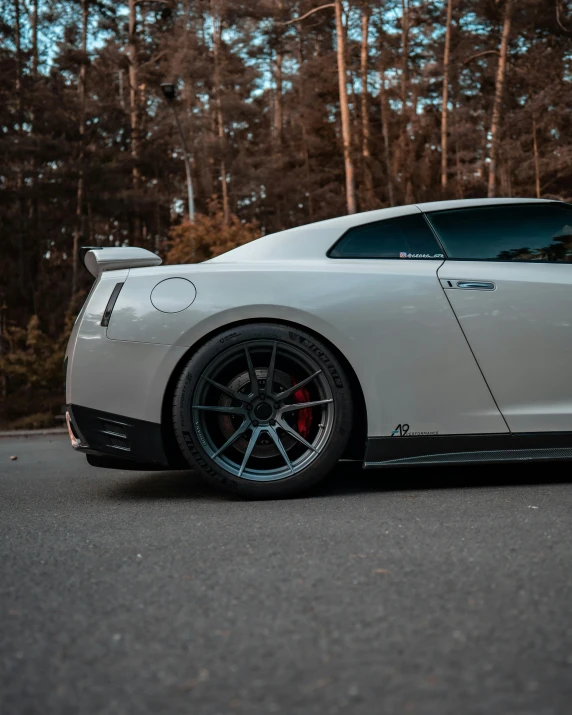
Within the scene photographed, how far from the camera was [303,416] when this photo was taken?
4008 millimetres

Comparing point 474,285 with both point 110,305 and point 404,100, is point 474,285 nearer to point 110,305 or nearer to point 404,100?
point 110,305

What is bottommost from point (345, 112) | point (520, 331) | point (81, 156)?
point (520, 331)

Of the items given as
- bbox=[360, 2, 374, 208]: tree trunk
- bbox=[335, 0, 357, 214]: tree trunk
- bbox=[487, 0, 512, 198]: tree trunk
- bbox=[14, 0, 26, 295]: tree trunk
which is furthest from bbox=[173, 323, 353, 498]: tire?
bbox=[14, 0, 26, 295]: tree trunk

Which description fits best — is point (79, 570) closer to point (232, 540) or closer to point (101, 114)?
point (232, 540)

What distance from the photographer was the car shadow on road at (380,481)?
4184 mm

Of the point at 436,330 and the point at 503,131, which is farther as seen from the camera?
the point at 503,131

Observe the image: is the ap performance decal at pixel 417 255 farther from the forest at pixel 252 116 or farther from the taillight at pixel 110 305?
the forest at pixel 252 116

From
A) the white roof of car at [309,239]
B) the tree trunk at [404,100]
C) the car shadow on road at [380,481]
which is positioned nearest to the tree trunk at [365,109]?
the tree trunk at [404,100]

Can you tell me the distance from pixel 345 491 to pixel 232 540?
122 cm

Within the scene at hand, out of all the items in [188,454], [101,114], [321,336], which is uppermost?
[101,114]

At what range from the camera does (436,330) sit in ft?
13.0

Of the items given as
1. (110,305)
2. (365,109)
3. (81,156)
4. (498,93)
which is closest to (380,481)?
(110,305)

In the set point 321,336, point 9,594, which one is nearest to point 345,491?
point 321,336

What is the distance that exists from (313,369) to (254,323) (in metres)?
0.35
